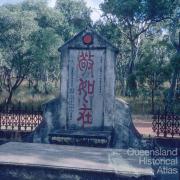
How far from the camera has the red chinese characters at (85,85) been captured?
29.9 feet

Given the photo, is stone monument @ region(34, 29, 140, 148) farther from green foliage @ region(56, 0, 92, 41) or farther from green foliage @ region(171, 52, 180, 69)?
green foliage @ region(56, 0, 92, 41)

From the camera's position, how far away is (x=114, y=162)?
6551 millimetres

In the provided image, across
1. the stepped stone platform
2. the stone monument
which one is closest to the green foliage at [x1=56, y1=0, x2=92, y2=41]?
the stone monument

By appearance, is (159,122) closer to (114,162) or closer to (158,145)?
(158,145)

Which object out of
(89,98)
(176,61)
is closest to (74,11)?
(176,61)

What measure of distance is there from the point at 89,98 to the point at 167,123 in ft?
9.67

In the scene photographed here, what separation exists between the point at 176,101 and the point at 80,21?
18.0m

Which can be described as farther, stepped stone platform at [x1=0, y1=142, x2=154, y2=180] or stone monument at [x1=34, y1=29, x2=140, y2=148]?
stone monument at [x1=34, y1=29, x2=140, y2=148]

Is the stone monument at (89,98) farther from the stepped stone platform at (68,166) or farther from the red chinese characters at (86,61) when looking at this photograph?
the stepped stone platform at (68,166)

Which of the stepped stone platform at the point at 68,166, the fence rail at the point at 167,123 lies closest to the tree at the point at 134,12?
the fence rail at the point at 167,123

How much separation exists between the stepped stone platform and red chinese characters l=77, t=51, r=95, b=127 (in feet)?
6.81

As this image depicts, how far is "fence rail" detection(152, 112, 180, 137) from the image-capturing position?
10438 millimetres

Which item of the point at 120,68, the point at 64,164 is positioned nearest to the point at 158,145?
the point at 64,164

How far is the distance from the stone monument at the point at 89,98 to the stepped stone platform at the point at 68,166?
1.91 meters
